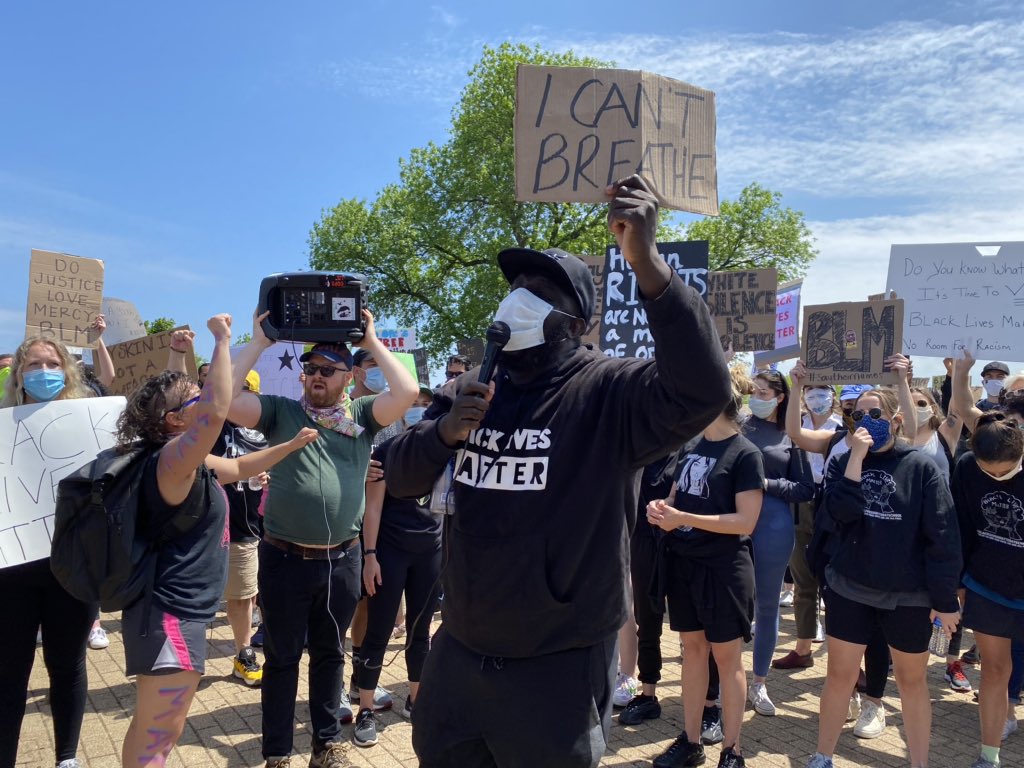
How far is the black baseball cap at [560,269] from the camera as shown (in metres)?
2.44

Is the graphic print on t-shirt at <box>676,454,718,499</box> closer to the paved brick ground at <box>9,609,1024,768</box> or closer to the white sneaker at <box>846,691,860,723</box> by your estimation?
the paved brick ground at <box>9,609,1024,768</box>

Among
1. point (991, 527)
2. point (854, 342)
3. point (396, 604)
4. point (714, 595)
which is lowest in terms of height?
point (396, 604)

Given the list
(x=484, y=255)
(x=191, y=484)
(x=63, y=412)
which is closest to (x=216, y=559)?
(x=191, y=484)

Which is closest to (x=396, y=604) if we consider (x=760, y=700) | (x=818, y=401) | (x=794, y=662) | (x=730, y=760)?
(x=730, y=760)

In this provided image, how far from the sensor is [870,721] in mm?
5012

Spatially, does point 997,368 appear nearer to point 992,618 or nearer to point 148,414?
point 992,618

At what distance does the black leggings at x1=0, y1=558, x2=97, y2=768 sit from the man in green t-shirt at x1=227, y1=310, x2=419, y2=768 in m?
0.86

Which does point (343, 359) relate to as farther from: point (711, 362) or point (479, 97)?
point (479, 97)

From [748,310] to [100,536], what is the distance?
21.8 ft

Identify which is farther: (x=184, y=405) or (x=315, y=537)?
(x=315, y=537)

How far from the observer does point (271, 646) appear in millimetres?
4004

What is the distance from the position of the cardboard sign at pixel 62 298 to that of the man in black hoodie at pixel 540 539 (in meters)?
5.53

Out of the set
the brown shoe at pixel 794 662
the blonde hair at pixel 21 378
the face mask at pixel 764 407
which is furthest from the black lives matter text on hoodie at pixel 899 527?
the blonde hair at pixel 21 378

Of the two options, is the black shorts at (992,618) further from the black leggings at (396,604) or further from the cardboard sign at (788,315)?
the cardboard sign at (788,315)
